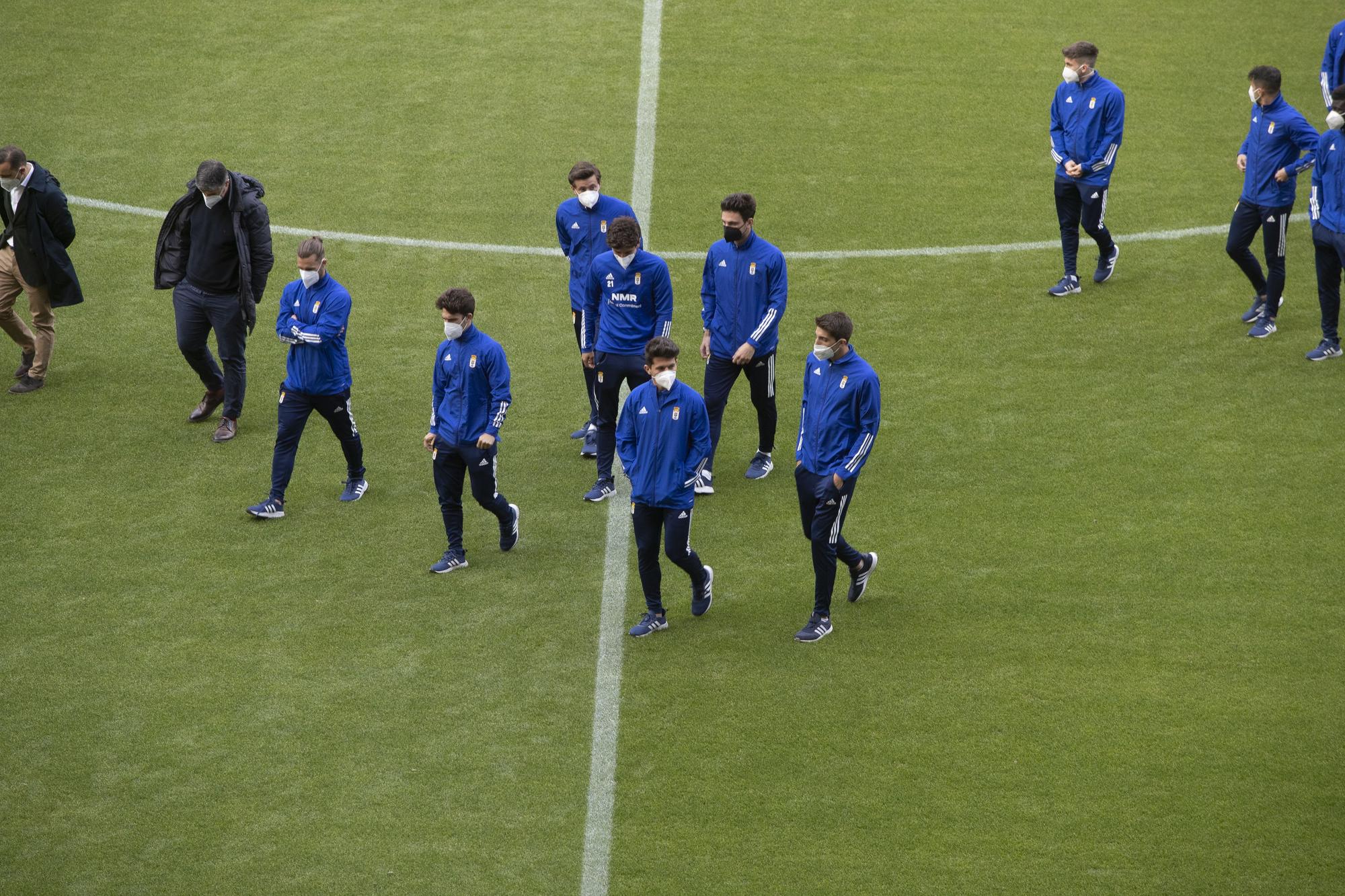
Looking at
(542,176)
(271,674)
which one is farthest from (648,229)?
(271,674)

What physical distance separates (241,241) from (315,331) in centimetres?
168

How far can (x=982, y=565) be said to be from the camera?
32.7 ft

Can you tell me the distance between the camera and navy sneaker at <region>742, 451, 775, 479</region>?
1140 centimetres

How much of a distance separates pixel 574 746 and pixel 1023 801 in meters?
2.51

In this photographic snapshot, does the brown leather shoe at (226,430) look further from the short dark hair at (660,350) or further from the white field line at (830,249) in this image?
the short dark hair at (660,350)

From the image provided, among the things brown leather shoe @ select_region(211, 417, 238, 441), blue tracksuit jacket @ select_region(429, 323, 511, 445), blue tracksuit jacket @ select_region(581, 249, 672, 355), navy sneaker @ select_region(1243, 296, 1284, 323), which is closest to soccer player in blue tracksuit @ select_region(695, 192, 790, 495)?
blue tracksuit jacket @ select_region(581, 249, 672, 355)

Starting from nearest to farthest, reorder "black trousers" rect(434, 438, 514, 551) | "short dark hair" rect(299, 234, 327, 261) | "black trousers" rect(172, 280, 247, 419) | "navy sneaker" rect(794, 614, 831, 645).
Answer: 1. "navy sneaker" rect(794, 614, 831, 645)
2. "black trousers" rect(434, 438, 514, 551)
3. "short dark hair" rect(299, 234, 327, 261)
4. "black trousers" rect(172, 280, 247, 419)

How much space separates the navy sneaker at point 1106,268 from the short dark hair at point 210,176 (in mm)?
8390

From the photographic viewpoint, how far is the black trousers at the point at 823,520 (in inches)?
344

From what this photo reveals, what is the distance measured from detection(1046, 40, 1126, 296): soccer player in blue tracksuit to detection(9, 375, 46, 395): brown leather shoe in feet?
31.3

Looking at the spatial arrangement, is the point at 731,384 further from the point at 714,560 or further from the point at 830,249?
the point at 830,249

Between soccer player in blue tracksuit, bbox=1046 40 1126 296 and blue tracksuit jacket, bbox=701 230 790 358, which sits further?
soccer player in blue tracksuit, bbox=1046 40 1126 296

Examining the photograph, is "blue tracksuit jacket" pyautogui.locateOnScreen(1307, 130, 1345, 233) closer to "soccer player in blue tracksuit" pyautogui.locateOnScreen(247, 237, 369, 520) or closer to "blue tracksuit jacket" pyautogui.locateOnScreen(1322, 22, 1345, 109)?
"blue tracksuit jacket" pyautogui.locateOnScreen(1322, 22, 1345, 109)

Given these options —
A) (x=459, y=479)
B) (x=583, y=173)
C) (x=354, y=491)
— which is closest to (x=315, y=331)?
(x=354, y=491)
